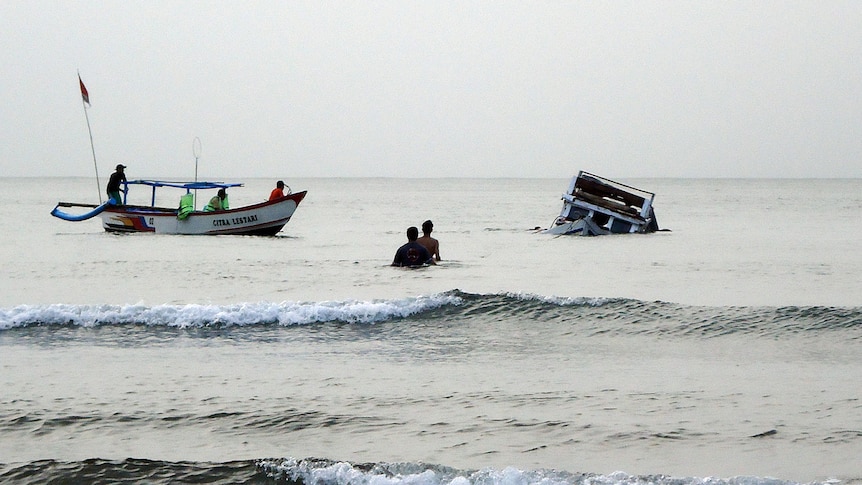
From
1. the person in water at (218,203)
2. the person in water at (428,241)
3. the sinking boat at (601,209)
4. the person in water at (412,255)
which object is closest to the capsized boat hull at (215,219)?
the person in water at (218,203)

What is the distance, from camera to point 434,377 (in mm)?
8320

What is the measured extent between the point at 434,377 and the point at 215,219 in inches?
749

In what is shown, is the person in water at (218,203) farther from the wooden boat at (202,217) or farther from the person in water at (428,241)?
the person in water at (428,241)

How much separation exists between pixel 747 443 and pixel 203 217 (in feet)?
72.2

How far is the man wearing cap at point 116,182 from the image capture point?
25.4m

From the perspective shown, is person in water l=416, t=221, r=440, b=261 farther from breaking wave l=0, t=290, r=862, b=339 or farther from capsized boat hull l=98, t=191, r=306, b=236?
capsized boat hull l=98, t=191, r=306, b=236

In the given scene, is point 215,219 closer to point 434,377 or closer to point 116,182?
point 116,182

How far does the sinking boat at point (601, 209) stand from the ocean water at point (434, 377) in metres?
6.94

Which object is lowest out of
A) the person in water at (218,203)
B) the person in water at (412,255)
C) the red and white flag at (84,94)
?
the person in water at (412,255)

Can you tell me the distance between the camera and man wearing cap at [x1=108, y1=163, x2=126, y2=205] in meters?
25.4

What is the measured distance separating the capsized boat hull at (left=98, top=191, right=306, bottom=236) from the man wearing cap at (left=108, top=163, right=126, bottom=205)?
291mm

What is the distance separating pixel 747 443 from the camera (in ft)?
19.9

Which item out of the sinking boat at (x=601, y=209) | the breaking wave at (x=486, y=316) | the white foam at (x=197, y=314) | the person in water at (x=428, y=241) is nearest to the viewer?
the breaking wave at (x=486, y=316)

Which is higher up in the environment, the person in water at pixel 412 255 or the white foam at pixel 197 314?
the person in water at pixel 412 255
